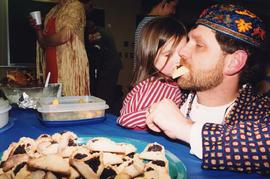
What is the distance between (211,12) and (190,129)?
2.16 ft

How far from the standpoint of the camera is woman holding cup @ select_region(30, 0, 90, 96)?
9.97 feet

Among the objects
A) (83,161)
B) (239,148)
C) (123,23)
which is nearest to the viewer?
(83,161)

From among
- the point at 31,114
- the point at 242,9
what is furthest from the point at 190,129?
the point at 31,114

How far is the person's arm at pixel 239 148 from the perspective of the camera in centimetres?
98

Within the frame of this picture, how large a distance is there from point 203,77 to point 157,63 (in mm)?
504

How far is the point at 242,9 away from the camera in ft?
4.70

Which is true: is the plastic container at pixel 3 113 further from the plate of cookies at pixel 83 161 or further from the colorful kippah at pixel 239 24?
the colorful kippah at pixel 239 24

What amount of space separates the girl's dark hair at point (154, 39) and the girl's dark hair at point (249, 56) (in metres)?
0.48

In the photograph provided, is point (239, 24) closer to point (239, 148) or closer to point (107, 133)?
point (239, 148)

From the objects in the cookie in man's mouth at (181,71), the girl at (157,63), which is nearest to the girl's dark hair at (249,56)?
the cookie in man's mouth at (181,71)

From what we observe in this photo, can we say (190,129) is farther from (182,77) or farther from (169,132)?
(182,77)

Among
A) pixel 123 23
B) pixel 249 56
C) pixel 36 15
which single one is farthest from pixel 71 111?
pixel 123 23

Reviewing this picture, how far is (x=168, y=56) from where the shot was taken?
191cm

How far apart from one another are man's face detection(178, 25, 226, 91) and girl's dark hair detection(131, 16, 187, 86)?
378 mm
